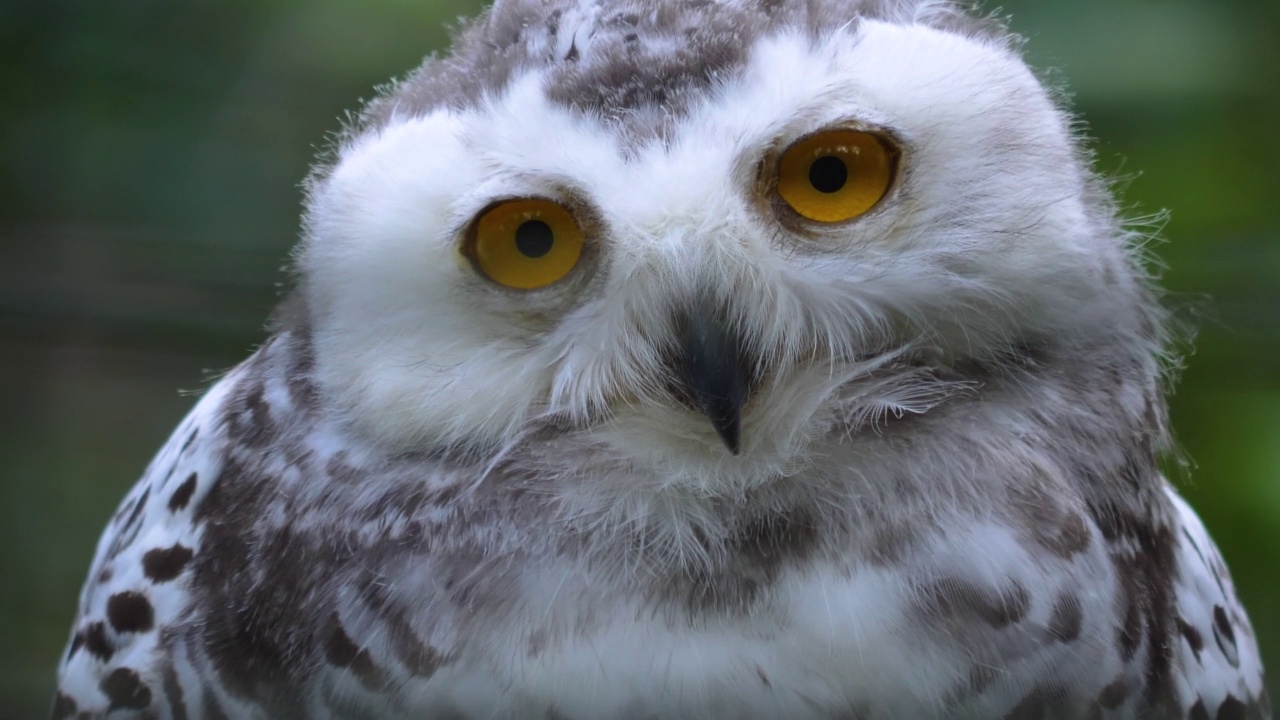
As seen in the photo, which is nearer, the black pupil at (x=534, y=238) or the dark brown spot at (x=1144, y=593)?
the black pupil at (x=534, y=238)

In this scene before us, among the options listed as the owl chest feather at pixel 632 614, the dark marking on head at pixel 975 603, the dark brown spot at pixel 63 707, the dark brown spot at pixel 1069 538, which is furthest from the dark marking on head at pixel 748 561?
the dark brown spot at pixel 63 707

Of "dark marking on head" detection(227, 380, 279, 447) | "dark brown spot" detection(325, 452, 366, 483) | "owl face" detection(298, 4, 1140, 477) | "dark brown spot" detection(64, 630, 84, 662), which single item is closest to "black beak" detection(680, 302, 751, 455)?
"owl face" detection(298, 4, 1140, 477)

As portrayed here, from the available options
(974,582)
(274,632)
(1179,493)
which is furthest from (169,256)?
(1179,493)

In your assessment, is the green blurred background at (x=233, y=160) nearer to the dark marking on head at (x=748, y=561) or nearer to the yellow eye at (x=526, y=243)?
the yellow eye at (x=526, y=243)

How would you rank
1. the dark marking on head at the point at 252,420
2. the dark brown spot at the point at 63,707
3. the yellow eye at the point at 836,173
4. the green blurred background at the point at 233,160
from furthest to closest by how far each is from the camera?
the dark brown spot at the point at 63,707
the dark marking on head at the point at 252,420
the yellow eye at the point at 836,173
the green blurred background at the point at 233,160

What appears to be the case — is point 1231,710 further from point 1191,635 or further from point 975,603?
point 975,603

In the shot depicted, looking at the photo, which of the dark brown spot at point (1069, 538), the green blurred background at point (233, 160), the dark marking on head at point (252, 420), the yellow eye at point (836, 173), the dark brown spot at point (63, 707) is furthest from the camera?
the dark brown spot at point (63, 707)

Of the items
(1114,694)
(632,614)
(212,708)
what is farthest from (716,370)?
(212,708)
